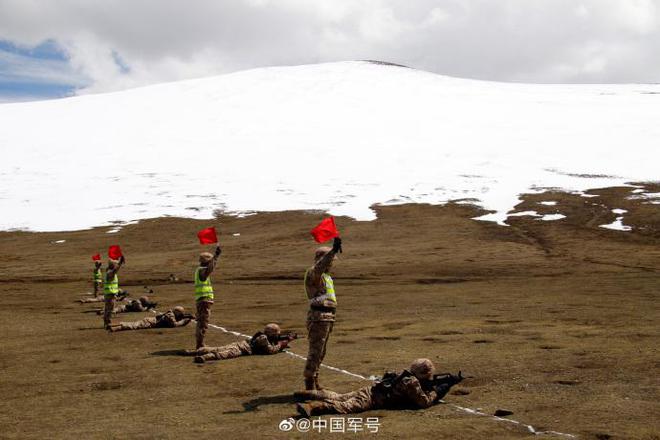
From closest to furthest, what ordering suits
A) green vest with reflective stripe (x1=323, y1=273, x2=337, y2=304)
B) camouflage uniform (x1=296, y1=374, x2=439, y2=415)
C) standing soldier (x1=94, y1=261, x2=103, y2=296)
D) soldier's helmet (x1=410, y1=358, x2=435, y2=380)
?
camouflage uniform (x1=296, y1=374, x2=439, y2=415) → soldier's helmet (x1=410, y1=358, x2=435, y2=380) → green vest with reflective stripe (x1=323, y1=273, x2=337, y2=304) → standing soldier (x1=94, y1=261, x2=103, y2=296)

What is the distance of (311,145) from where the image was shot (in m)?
90.1

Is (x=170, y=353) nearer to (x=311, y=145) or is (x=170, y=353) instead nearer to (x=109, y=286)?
(x=109, y=286)

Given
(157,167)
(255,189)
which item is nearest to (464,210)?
(255,189)

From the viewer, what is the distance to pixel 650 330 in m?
17.8

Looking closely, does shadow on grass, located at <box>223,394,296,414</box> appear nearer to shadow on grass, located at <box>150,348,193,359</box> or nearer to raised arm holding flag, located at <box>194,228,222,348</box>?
raised arm holding flag, located at <box>194,228,222,348</box>

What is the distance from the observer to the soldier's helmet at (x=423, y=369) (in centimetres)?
1085

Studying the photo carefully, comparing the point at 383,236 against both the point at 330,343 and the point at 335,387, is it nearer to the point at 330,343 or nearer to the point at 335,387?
the point at 330,343

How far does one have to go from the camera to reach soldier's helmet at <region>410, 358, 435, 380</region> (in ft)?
35.6

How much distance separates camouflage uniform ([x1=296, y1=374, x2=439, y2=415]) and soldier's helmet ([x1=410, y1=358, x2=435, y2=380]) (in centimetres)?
13

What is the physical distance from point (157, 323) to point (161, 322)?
13 centimetres

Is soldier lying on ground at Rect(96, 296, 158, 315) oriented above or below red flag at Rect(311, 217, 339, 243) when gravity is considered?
below

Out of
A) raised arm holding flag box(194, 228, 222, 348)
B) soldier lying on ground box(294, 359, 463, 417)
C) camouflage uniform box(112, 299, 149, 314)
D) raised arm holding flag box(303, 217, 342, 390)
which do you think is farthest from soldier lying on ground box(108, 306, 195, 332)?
soldier lying on ground box(294, 359, 463, 417)

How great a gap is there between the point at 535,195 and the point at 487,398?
55.2 metres

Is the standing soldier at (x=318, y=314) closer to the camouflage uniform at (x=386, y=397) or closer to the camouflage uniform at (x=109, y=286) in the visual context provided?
the camouflage uniform at (x=386, y=397)
